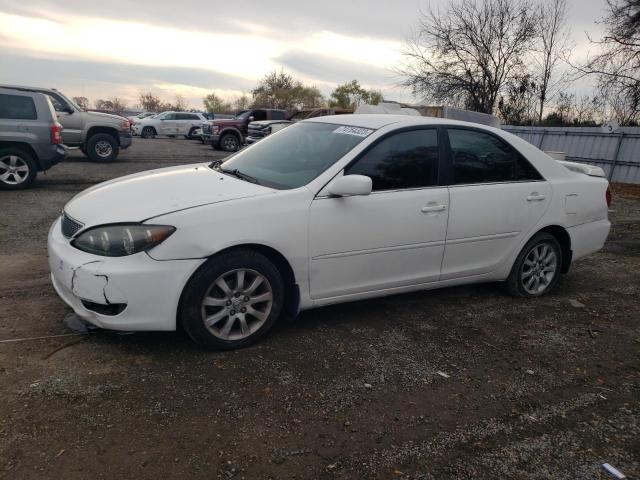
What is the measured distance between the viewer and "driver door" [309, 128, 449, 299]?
3566mm

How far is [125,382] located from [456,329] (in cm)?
248

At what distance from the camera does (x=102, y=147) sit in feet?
46.4

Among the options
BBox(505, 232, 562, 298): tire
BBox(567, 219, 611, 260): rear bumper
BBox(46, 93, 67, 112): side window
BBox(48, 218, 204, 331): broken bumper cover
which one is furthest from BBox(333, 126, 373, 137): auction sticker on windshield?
BBox(46, 93, 67, 112): side window

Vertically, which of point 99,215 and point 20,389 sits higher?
point 99,215

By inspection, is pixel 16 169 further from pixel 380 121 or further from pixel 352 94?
pixel 352 94

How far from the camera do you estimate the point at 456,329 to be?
4.02 m

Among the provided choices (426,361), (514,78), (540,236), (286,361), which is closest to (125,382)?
(286,361)

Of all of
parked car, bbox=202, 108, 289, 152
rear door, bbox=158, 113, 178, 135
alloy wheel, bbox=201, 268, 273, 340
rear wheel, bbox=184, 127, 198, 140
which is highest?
alloy wheel, bbox=201, 268, 273, 340

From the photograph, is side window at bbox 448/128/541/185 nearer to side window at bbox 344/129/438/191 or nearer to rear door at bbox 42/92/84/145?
side window at bbox 344/129/438/191

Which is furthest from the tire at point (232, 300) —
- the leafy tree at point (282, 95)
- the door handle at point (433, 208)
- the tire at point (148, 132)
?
the leafy tree at point (282, 95)

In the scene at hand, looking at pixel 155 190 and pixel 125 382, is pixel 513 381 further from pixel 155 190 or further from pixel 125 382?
pixel 155 190

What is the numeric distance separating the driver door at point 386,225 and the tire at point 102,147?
1227cm

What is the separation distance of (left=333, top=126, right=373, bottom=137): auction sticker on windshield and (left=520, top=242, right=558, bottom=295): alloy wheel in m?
1.99

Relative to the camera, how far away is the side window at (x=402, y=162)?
3.78m
